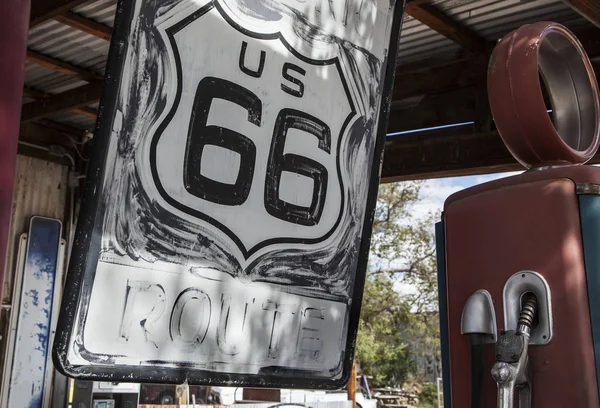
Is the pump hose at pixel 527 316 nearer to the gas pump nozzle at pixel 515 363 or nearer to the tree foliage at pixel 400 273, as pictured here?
the gas pump nozzle at pixel 515 363

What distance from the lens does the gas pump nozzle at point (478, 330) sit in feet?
5.24

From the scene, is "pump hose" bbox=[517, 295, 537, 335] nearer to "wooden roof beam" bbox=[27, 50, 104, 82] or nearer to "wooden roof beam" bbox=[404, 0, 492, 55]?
"wooden roof beam" bbox=[404, 0, 492, 55]

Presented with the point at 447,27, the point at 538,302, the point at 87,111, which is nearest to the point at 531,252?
the point at 538,302

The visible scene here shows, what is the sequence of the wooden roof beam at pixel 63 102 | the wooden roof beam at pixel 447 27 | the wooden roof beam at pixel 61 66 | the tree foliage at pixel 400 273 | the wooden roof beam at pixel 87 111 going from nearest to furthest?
the wooden roof beam at pixel 447 27 → the wooden roof beam at pixel 61 66 → the wooden roof beam at pixel 63 102 → the wooden roof beam at pixel 87 111 → the tree foliage at pixel 400 273

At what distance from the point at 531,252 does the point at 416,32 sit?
10.7ft

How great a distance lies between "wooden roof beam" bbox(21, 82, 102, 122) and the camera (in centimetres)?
558

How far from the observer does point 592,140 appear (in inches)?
73.4

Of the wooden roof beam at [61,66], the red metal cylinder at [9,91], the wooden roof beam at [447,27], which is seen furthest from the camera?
the wooden roof beam at [61,66]

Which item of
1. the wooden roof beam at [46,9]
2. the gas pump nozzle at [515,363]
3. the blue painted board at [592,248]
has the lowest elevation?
the gas pump nozzle at [515,363]

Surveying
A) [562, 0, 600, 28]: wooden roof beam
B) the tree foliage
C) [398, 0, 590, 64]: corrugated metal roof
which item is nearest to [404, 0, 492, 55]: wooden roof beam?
[398, 0, 590, 64]: corrugated metal roof

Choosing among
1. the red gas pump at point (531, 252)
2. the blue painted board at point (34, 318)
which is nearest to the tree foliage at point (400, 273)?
the blue painted board at point (34, 318)

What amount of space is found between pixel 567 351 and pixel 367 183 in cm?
61

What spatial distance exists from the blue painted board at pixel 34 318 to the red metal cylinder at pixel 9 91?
19.1 ft

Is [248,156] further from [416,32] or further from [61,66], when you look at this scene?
[61,66]
